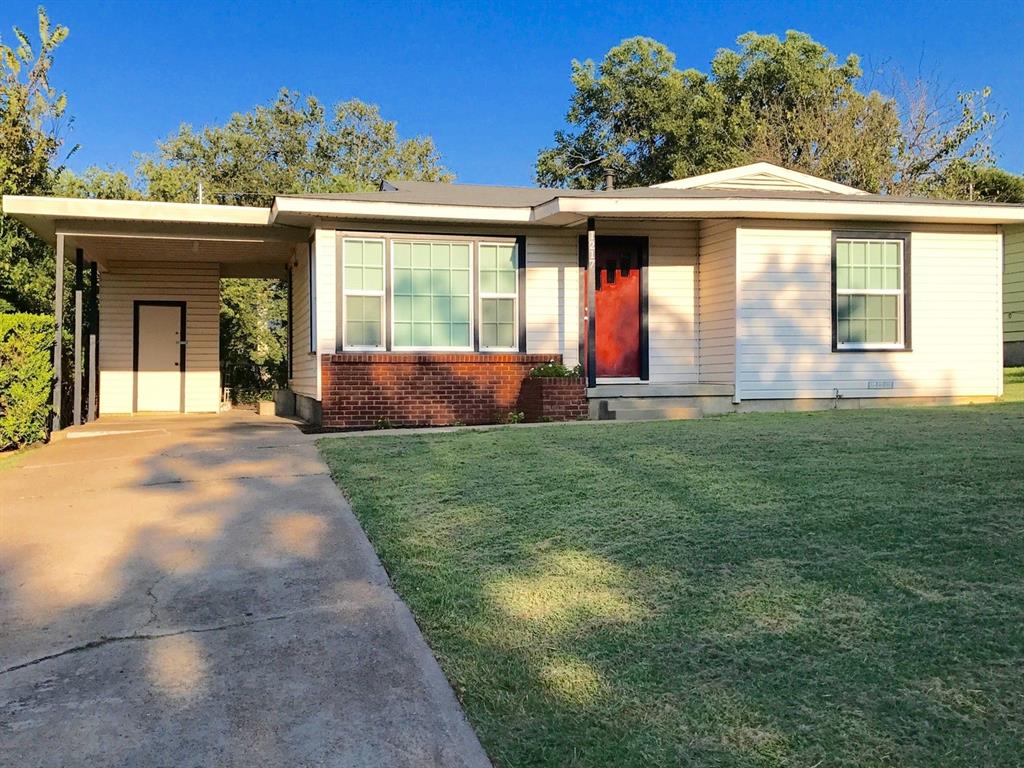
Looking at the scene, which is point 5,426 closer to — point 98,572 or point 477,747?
point 98,572

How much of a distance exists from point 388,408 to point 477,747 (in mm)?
8103

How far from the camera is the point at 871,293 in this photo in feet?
36.9

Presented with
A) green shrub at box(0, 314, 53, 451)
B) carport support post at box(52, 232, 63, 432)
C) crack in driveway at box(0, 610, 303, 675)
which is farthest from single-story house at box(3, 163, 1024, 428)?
crack in driveway at box(0, 610, 303, 675)

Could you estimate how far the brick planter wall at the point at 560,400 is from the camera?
10203 millimetres

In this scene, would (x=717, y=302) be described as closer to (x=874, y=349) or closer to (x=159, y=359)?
(x=874, y=349)

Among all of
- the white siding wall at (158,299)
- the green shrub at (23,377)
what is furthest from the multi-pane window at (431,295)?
the white siding wall at (158,299)

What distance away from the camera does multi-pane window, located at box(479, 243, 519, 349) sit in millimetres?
10984

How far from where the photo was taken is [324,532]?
4586mm

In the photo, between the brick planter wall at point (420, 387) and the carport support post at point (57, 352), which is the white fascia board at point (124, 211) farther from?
the brick planter wall at point (420, 387)

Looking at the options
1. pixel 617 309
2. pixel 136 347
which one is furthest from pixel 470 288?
pixel 136 347

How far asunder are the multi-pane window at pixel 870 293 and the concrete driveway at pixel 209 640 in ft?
27.2

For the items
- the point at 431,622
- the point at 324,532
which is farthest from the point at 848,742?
the point at 324,532

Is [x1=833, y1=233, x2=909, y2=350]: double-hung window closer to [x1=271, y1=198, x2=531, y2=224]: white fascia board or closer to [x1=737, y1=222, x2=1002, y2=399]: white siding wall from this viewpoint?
[x1=737, y1=222, x2=1002, y2=399]: white siding wall

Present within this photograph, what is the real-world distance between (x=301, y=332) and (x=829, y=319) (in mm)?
8174
